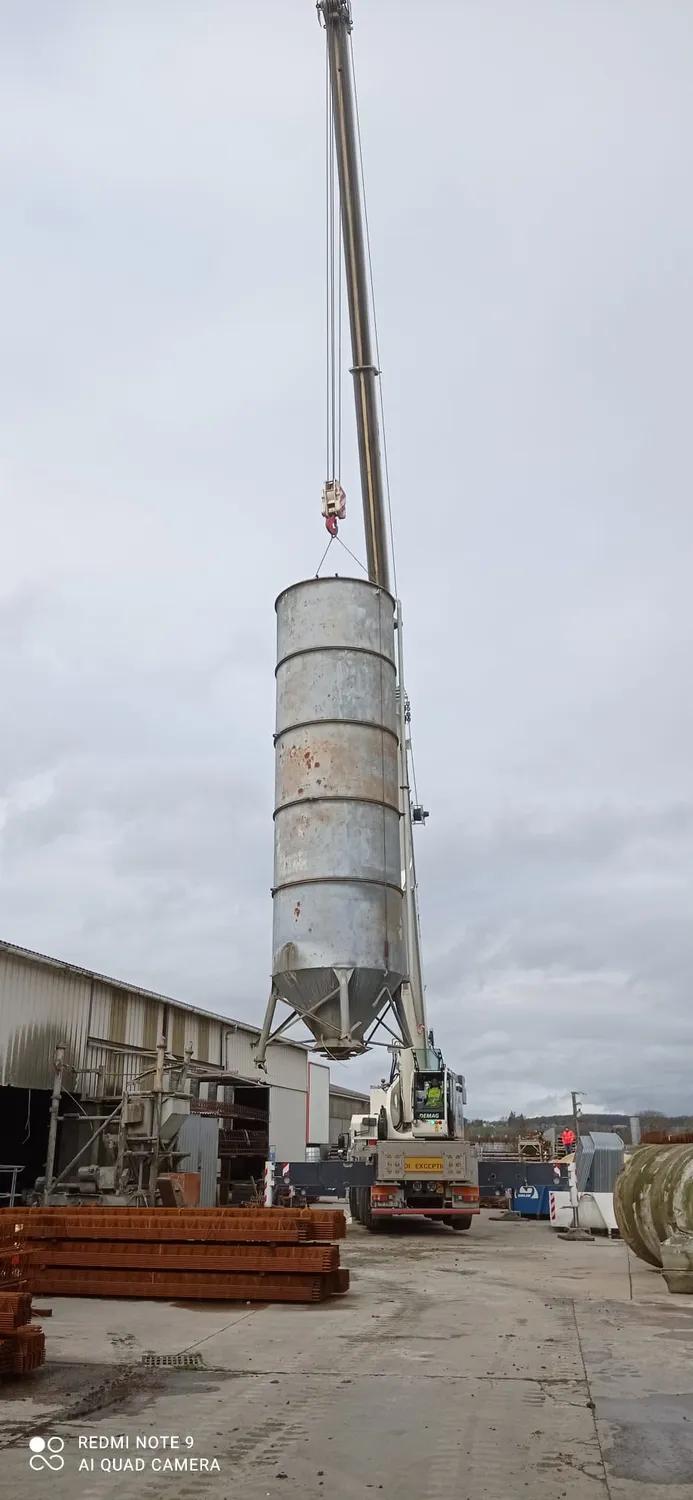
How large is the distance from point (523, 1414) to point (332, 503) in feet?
50.8

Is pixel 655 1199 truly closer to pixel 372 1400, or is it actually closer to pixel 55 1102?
pixel 372 1400

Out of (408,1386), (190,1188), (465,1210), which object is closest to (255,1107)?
(190,1188)

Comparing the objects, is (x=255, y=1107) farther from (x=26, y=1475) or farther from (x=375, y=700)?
(x=26, y=1475)

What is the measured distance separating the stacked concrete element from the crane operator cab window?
5651 mm

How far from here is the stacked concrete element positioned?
1171 cm

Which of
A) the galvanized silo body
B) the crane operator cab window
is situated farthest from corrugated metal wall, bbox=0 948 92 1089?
the galvanized silo body

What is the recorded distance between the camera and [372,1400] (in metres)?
6.53

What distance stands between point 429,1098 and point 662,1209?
8.30 m

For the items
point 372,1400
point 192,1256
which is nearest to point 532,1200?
point 192,1256

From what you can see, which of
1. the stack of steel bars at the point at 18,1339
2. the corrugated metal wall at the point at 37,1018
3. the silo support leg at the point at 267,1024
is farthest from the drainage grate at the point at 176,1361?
the corrugated metal wall at the point at 37,1018

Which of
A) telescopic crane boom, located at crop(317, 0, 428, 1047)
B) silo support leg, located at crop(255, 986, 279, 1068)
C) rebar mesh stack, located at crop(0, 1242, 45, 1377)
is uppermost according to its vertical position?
telescopic crane boom, located at crop(317, 0, 428, 1047)

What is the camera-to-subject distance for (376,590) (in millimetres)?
15492

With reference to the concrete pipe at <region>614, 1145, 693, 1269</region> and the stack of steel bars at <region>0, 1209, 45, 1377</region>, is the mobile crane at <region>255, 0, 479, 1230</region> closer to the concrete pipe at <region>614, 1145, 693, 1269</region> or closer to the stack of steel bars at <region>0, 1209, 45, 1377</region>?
the concrete pipe at <region>614, 1145, 693, 1269</region>

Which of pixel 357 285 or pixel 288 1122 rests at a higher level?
pixel 357 285
